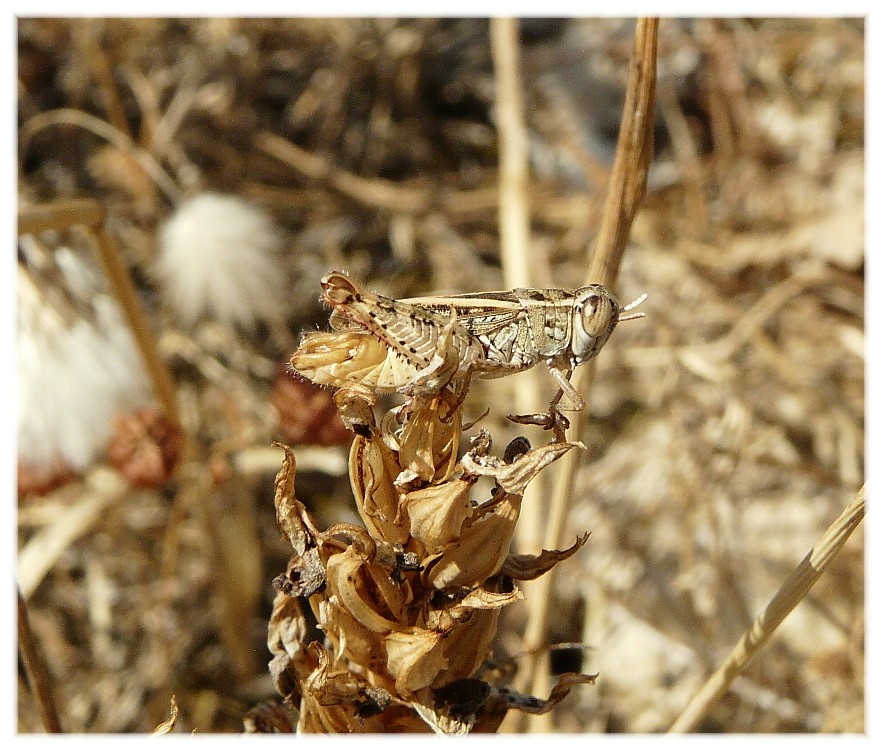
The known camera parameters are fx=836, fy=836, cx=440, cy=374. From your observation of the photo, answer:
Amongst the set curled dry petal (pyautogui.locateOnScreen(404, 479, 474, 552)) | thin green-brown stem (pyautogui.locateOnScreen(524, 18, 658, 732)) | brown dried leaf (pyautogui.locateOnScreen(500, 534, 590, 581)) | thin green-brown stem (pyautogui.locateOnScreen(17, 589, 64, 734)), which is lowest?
thin green-brown stem (pyautogui.locateOnScreen(17, 589, 64, 734))

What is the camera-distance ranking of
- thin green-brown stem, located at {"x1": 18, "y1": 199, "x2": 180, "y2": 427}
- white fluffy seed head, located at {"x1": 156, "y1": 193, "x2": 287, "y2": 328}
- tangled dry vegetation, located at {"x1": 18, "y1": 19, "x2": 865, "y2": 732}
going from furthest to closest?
1. white fluffy seed head, located at {"x1": 156, "y1": 193, "x2": 287, "y2": 328}
2. tangled dry vegetation, located at {"x1": 18, "y1": 19, "x2": 865, "y2": 732}
3. thin green-brown stem, located at {"x1": 18, "y1": 199, "x2": 180, "y2": 427}

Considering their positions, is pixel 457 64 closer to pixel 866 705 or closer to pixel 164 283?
pixel 164 283

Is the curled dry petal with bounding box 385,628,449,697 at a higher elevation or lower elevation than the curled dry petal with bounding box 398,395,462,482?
lower

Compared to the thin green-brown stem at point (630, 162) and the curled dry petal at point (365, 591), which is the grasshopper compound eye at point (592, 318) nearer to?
the thin green-brown stem at point (630, 162)

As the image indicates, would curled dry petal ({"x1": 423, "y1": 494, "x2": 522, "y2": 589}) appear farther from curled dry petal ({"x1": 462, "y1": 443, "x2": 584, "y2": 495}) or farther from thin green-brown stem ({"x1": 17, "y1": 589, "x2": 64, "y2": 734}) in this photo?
thin green-brown stem ({"x1": 17, "y1": 589, "x2": 64, "y2": 734})

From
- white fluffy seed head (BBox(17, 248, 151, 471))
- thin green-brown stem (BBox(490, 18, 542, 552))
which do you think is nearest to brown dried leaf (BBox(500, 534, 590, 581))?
thin green-brown stem (BBox(490, 18, 542, 552))

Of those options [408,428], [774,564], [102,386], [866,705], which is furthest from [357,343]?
[774,564]

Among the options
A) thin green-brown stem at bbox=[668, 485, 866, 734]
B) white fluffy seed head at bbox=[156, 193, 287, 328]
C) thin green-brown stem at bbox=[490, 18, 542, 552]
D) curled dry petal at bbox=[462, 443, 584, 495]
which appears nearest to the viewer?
curled dry petal at bbox=[462, 443, 584, 495]

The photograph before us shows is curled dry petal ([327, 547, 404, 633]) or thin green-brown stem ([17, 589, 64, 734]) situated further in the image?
thin green-brown stem ([17, 589, 64, 734])

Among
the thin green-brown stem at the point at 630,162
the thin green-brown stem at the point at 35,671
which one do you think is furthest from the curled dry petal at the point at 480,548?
the thin green-brown stem at the point at 35,671
